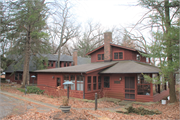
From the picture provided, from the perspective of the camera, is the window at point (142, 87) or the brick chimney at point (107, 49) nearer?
the window at point (142, 87)

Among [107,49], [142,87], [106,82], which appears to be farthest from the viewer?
[107,49]

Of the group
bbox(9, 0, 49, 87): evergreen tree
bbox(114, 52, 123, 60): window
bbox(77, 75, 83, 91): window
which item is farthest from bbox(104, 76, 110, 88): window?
bbox(9, 0, 49, 87): evergreen tree

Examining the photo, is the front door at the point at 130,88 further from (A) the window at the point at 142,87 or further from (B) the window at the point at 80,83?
(B) the window at the point at 80,83

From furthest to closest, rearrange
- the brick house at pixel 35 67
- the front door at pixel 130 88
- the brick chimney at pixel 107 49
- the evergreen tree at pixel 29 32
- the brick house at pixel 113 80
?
the brick house at pixel 35 67 < the brick chimney at pixel 107 49 < the evergreen tree at pixel 29 32 < the front door at pixel 130 88 < the brick house at pixel 113 80

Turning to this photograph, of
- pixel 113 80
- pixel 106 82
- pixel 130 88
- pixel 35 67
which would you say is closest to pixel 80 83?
pixel 106 82

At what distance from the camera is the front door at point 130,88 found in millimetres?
13031

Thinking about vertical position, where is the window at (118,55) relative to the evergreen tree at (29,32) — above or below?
below

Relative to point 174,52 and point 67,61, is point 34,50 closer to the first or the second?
point 67,61

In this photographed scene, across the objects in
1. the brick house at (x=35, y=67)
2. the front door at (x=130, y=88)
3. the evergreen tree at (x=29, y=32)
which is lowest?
the front door at (x=130, y=88)

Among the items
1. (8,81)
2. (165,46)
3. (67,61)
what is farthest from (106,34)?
(8,81)

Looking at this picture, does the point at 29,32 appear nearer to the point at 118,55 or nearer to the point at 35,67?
the point at 35,67

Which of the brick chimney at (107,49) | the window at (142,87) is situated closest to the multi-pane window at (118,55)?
the brick chimney at (107,49)

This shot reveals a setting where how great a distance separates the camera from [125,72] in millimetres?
12633

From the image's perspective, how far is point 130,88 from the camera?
13.1m
